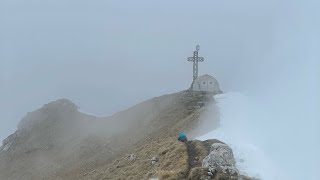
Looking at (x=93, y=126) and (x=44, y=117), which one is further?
(x=44, y=117)

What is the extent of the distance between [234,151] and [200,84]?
44580mm

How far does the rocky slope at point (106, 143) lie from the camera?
31.5m

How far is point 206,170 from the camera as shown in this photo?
78.0 ft

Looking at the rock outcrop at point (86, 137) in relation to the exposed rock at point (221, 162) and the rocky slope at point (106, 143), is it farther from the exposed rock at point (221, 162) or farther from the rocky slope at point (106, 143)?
the exposed rock at point (221, 162)

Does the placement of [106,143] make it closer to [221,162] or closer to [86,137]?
[86,137]

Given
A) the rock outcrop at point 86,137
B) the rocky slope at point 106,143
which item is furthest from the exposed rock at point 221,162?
the rock outcrop at point 86,137

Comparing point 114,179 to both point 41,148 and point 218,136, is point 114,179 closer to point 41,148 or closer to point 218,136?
→ point 218,136

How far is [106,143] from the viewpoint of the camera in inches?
2542

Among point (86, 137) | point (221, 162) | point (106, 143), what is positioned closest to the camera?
point (221, 162)

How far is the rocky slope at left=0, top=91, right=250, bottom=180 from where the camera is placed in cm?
3145

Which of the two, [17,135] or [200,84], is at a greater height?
[200,84]

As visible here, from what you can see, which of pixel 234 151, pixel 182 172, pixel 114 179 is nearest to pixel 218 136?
pixel 234 151

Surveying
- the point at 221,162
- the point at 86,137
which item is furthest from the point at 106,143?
the point at 221,162

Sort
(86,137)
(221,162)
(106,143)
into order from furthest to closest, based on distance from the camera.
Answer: (86,137)
(106,143)
(221,162)
